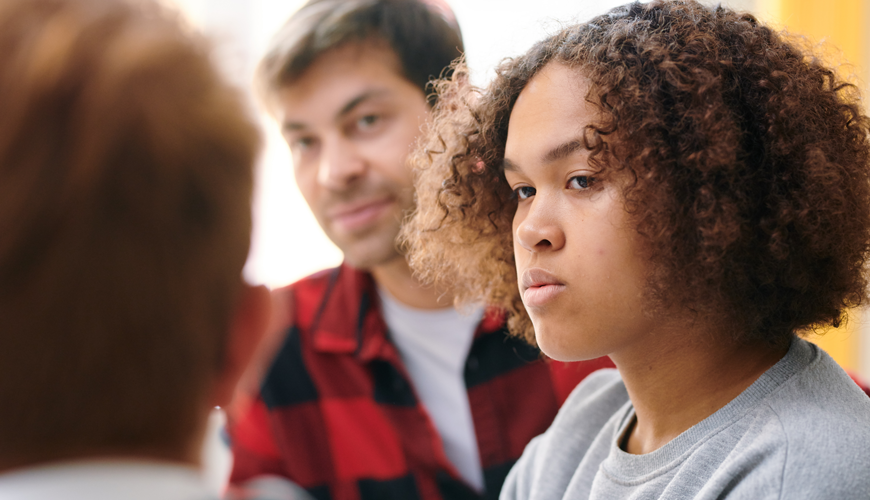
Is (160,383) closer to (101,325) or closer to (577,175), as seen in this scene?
(101,325)

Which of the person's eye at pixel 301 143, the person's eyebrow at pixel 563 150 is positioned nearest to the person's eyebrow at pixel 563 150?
the person's eyebrow at pixel 563 150

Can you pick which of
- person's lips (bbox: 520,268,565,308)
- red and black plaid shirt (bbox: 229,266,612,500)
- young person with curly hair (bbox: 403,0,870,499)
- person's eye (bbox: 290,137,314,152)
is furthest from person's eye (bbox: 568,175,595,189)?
person's eye (bbox: 290,137,314,152)

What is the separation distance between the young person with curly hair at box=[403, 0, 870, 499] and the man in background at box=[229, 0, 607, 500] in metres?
0.52

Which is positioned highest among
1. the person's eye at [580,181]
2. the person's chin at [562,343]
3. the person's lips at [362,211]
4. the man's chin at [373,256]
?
the person's lips at [362,211]

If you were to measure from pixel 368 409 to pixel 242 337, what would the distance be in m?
0.91

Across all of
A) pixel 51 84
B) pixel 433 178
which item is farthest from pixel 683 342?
pixel 51 84

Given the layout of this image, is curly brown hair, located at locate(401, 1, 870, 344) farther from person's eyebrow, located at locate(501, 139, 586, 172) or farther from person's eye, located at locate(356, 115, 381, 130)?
person's eye, located at locate(356, 115, 381, 130)

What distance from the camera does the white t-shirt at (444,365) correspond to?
1374 mm

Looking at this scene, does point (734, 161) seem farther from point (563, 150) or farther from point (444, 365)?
point (444, 365)

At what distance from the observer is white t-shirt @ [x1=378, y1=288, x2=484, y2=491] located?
1.37 metres

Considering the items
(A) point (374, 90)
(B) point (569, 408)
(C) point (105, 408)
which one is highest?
(A) point (374, 90)

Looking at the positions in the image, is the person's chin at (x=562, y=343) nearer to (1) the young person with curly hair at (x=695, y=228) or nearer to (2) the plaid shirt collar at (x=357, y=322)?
(1) the young person with curly hair at (x=695, y=228)

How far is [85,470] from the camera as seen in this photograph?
17.4 inches

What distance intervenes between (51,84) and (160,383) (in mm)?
212
